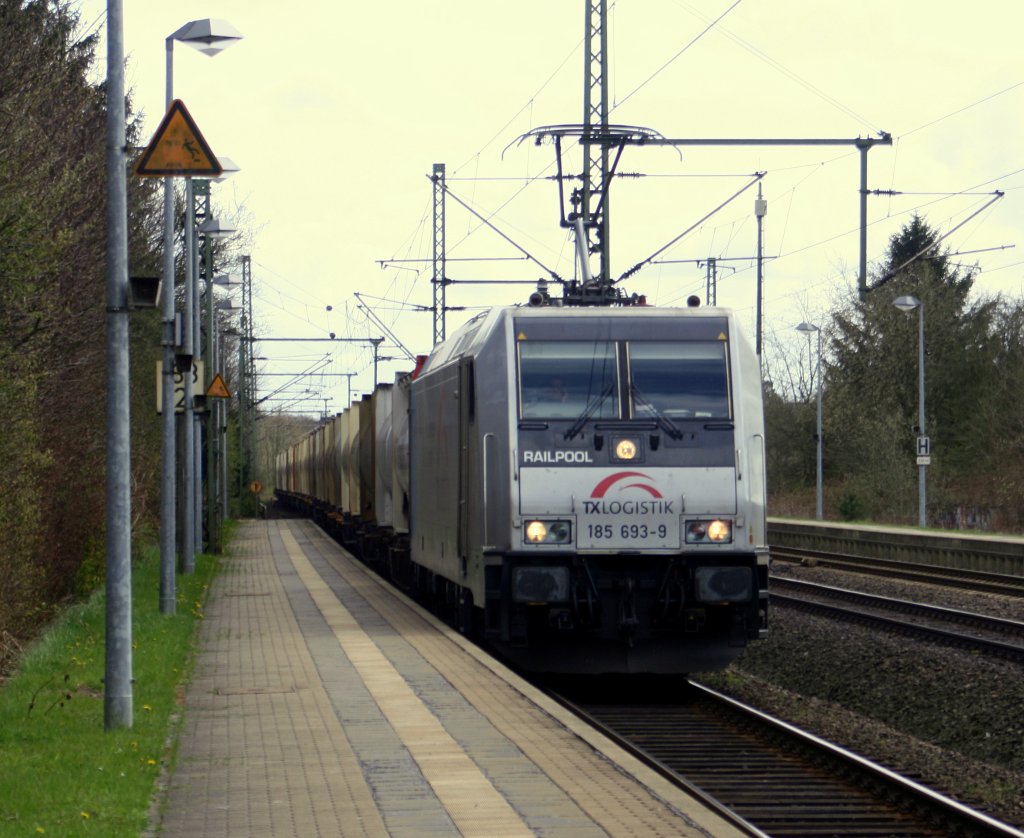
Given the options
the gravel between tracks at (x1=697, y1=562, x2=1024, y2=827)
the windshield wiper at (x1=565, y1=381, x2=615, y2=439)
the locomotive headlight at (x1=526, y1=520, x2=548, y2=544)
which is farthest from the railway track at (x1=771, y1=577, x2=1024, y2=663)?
the locomotive headlight at (x1=526, y1=520, x2=548, y2=544)

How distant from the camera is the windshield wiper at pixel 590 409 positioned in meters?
13.7

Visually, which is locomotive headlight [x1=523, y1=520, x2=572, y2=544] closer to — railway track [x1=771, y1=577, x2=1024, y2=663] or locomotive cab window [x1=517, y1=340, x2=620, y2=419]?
locomotive cab window [x1=517, y1=340, x2=620, y2=419]

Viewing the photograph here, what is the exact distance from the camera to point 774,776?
10.6 metres

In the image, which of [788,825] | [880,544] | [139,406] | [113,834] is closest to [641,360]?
[788,825]

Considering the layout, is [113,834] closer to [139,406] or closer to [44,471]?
[44,471]

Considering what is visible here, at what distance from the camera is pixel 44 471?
19500 mm

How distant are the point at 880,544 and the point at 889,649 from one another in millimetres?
19065

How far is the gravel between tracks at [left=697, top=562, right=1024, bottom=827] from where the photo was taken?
36.3ft

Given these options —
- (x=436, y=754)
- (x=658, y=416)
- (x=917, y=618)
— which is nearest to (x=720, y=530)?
(x=658, y=416)

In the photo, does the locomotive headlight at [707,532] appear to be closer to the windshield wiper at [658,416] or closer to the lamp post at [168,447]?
the windshield wiper at [658,416]

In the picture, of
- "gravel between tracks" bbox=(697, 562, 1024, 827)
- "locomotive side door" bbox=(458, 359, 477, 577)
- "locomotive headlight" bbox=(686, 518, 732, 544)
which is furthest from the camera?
"locomotive side door" bbox=(458, 359, 477, 577)

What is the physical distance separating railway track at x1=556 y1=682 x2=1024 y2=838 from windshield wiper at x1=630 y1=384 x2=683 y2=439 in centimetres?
225

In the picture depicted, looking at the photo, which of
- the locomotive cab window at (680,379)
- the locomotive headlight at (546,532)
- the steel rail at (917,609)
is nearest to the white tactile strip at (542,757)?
the locomotive headlight at (546,532)

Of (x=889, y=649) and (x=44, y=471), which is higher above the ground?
(x=44, y=471)
